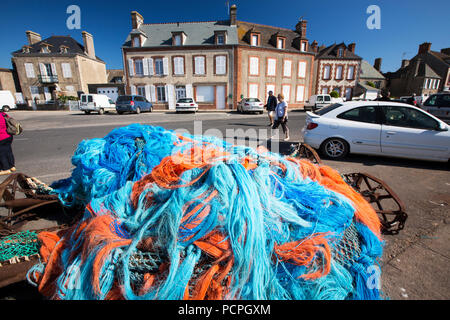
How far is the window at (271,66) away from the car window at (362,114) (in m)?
24.6

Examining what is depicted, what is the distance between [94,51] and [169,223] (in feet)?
145

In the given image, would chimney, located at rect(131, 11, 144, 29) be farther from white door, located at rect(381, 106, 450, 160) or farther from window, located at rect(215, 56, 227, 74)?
white door, located at rect(381, 106, 450, 160)

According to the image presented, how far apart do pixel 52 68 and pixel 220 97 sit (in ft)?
88.0

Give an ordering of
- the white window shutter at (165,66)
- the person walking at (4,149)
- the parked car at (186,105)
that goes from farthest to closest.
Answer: the white window shutter at (165,66) → the parked car at (186,105) → the person walking at (4,149)

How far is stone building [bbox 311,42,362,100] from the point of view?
104 ft

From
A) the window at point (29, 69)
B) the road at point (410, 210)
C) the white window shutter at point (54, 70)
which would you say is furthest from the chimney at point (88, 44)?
the road at point (410, 210)

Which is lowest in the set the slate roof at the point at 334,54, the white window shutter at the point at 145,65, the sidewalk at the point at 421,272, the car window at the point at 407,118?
the sidewalk at the point at 421,272

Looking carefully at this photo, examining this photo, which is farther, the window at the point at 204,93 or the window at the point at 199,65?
the window at the point at 204,93

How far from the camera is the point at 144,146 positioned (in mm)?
2895

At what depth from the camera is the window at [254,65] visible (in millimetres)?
26566

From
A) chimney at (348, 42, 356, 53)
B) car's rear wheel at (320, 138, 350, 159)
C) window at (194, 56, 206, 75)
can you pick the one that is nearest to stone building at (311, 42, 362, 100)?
chimney at (348, 42, 356, 53)

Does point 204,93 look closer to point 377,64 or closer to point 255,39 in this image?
point 255,39

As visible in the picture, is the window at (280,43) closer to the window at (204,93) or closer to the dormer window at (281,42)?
the dormer window at (281,42)
